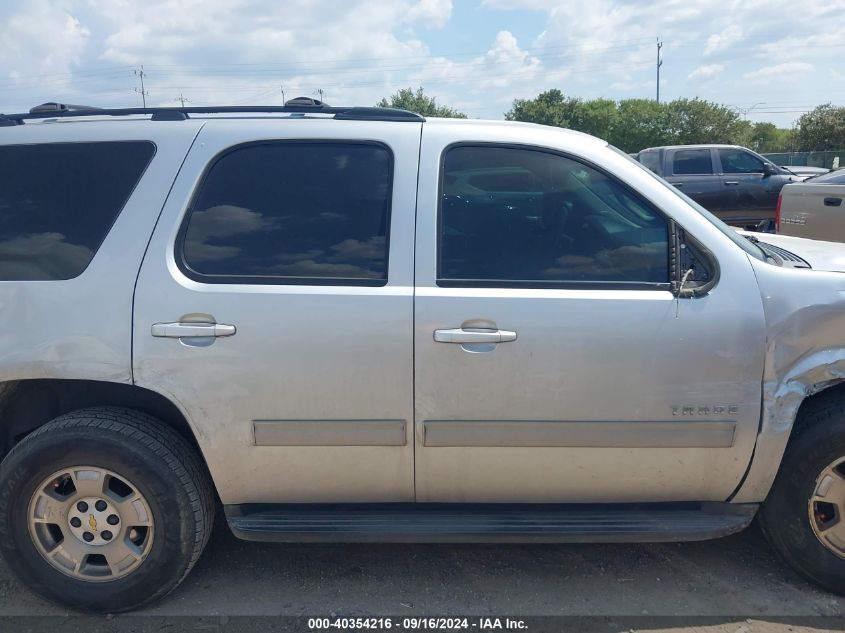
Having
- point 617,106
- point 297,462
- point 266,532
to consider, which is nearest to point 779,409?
point 297,462

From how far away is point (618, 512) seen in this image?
9.78 feet

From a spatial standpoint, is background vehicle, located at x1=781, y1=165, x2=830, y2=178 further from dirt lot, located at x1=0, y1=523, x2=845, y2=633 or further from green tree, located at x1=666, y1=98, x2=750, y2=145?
green tree, located at x1=666, y1=98, x2=750, y2=145

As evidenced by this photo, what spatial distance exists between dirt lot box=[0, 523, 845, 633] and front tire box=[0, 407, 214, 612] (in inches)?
6.9

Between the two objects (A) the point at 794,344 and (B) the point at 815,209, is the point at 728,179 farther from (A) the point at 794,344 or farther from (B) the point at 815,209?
(A) the point at 794,344

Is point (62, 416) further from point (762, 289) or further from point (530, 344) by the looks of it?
point (762, 289)

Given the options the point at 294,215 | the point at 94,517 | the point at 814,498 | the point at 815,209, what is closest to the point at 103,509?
the point at 94,517

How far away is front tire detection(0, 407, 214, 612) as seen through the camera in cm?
281

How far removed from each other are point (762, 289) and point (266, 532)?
7.38ft

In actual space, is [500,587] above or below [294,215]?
below

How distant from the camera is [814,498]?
2.94 meters

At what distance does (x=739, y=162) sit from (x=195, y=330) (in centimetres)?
1305

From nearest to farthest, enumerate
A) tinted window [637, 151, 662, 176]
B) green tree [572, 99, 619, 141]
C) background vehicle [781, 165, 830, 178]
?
tinted window [637, 151, 662, 176], background vehicle [781, 165, 830, 178], green tree [572, 99, 619, 141]

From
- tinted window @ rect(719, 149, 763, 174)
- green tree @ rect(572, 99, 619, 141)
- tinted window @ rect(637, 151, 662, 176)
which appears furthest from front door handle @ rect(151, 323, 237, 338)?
green tree @ rect(572, 99, 619, 141)

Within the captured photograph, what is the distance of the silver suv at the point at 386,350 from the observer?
9.09 ft
